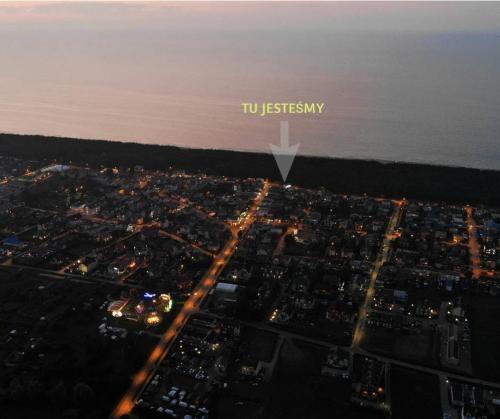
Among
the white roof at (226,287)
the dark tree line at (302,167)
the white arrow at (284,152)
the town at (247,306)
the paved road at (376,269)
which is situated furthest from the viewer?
the white arrow at (284,152)

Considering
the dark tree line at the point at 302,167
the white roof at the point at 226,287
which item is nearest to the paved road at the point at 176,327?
the white roof at the point at 226,287

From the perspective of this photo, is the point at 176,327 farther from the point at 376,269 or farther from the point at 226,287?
the point at 376,269

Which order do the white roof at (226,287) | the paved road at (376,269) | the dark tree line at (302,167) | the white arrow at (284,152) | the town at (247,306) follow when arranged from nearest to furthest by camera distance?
the town at (247,306) → the paved road at (376,269) → the white roof at (226,287) → the dark tree line at (302,167) → the white arrow at (284,152)

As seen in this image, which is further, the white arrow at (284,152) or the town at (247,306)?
the white arrow at (284,152)

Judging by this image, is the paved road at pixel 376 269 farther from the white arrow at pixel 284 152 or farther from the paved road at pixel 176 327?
the white arrow at pixel 284 152

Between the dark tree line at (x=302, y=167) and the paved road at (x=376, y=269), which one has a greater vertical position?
the dark tree line at (x=302, y=167)

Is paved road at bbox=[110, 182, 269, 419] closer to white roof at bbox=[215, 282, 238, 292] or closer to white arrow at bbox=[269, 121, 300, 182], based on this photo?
white roof at bbox=[215, 282, 238, 292]
